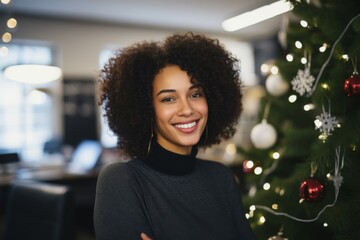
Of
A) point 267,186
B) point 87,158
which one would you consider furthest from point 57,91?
point 267,186

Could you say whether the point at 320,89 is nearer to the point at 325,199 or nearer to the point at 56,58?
the point at 325,199

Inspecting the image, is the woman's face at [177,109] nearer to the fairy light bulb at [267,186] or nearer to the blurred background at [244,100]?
the blurred background at [244,100]

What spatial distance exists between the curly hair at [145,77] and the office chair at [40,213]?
18.1 inches

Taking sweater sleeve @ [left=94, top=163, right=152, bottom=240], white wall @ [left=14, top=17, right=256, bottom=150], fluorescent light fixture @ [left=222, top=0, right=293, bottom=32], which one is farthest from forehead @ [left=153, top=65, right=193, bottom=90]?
white wall @ [left=14, top=17, right=256, bottom=150]

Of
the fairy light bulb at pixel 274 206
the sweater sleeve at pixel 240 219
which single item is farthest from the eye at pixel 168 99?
the fairy light bulb at pixel 274 206

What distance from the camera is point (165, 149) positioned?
1311 millimetres

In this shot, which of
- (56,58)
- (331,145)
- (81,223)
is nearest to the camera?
(331,145)

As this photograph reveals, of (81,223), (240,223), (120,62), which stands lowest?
(81,223)

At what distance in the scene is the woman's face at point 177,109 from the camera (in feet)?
4.21

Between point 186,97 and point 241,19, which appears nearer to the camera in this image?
point 186,97

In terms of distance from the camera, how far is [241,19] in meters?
Result: 5.83

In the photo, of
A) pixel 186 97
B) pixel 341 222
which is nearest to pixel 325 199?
pixel 341 222

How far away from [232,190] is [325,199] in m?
0.32

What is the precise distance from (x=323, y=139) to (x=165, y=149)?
51 centimetres
